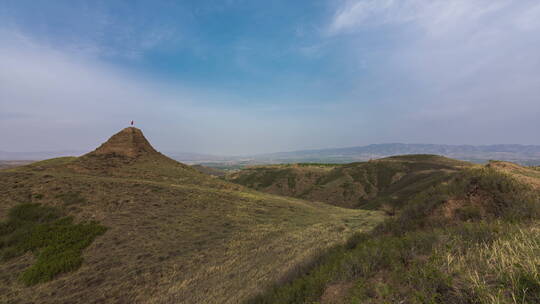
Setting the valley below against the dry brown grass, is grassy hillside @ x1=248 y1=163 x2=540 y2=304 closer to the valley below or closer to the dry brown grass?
the valley below

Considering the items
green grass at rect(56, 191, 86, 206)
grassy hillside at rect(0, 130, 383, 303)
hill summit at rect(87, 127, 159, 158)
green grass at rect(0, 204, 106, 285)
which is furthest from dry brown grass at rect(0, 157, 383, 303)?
hill summit at rect(87, 127, 159, 158)

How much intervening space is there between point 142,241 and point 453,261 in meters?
15.2

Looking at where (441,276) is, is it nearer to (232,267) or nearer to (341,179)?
(232,267)

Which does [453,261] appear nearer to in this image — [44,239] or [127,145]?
[44,239]

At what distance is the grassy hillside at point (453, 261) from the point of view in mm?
3844

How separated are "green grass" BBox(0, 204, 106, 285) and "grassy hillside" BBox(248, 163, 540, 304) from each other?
1035 centimetres

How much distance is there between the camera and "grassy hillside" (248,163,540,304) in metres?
3.84

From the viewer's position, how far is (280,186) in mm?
73500

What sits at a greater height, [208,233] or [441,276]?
[441,276]

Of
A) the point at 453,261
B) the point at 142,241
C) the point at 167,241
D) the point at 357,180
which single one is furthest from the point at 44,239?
the point at 357,180

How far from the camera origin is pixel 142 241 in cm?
1245

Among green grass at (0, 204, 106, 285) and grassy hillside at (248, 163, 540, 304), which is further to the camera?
green grass at (0, 204, 106, 285)

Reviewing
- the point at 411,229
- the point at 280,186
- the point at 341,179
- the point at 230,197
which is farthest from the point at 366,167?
the point at 411,229

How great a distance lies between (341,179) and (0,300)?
219 feet
